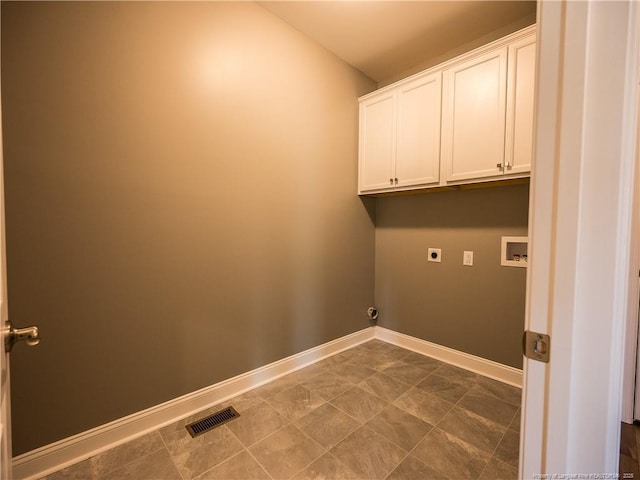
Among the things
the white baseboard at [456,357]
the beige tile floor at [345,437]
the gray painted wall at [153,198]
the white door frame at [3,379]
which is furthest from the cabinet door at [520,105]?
the white door frame at [3,379]

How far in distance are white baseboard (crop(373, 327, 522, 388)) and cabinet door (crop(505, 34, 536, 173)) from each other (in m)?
1.55

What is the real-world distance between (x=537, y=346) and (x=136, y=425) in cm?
202

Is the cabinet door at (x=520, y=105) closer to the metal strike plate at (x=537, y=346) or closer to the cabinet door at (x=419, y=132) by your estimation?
the cabinet door at (x=419, y=132)

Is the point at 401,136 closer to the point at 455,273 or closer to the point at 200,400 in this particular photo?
the point at 455,273

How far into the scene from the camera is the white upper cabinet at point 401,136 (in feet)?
7.59

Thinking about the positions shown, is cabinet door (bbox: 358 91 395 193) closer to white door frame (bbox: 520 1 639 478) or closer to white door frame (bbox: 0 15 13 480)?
white door frame (bbox: 520 1 639 478)

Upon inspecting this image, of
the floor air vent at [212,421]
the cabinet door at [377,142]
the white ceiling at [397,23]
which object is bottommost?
the floor air vent at [212,421]

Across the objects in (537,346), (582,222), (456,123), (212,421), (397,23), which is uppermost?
(397,23)

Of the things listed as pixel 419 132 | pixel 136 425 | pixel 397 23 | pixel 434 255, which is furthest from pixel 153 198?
pixel 434 255

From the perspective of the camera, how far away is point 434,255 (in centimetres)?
264

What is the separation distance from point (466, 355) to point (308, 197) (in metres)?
1.96

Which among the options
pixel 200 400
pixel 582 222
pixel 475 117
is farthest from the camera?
pixel 475 117

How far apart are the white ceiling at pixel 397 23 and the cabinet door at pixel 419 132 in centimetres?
35

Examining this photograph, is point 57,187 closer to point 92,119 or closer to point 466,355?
point 92,119
